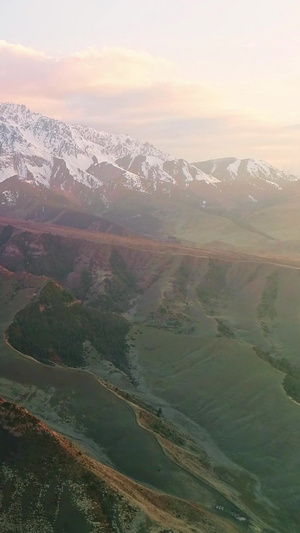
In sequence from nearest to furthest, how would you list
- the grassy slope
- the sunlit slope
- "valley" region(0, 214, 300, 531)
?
the grassy slope < "valley" region(0, 214, 300, 531) < the sunlit slope

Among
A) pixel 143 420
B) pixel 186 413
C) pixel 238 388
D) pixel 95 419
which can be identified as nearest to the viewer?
pixel 143 420

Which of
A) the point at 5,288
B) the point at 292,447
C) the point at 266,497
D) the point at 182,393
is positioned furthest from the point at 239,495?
the point at 5,288

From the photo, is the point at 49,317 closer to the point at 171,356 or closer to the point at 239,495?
the point at 171,356

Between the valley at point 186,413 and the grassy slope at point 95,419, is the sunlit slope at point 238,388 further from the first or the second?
the grassy slope at point 95,419

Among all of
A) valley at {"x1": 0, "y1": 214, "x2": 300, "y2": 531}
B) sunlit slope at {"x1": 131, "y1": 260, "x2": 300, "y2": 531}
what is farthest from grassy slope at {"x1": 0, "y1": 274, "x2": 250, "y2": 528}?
sunlit slope at {"x1": 131, "y1": 260, "x2": 300, "y2": 531}

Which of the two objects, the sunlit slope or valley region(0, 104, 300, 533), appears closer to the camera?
valley region(0, 104, 300, 533)

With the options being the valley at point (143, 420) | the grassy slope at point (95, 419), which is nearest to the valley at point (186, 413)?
the grassy slope at point (95, 419)

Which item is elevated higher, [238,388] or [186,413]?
[238,388]

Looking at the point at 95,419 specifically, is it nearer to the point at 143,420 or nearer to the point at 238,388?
the point at 143,420

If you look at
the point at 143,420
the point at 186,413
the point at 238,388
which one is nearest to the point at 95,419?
the point at 143,420

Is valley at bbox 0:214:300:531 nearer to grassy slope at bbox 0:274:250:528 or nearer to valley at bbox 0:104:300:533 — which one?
grassy slope at bbox 0:274:250:528

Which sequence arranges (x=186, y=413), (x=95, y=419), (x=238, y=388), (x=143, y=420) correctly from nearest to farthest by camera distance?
(x=143, y=420) < (x=95, y=419) < (x=186, y=413) < (x=238, y=388)
